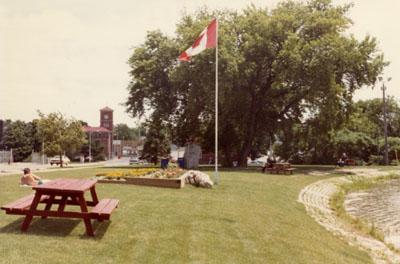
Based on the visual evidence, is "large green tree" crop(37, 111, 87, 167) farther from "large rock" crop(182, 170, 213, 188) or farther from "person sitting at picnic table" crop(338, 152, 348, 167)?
"person sitting at picnic table" crop(338, 152, 348, 167)

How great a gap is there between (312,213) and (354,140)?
34.8 m

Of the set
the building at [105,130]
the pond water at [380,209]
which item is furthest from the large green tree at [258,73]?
the building at [105,130]

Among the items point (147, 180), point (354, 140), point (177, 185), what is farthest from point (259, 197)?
point (354, 140)

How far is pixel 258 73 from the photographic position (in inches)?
1257

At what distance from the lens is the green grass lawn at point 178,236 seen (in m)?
6.48

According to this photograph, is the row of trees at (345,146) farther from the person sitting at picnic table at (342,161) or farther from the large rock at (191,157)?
the large rock at (191,157)

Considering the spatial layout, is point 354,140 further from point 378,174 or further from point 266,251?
point 266,251

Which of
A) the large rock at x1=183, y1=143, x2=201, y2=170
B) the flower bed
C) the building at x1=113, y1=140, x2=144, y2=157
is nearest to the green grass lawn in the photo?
the flower bed

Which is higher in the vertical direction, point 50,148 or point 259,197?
point 50,148

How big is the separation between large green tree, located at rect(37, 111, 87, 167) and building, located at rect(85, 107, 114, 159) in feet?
276

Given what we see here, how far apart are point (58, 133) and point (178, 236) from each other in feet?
103

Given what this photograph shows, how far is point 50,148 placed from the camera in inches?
1368

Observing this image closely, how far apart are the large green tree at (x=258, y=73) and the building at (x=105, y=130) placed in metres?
89.7

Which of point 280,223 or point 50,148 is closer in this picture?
point 280,223
